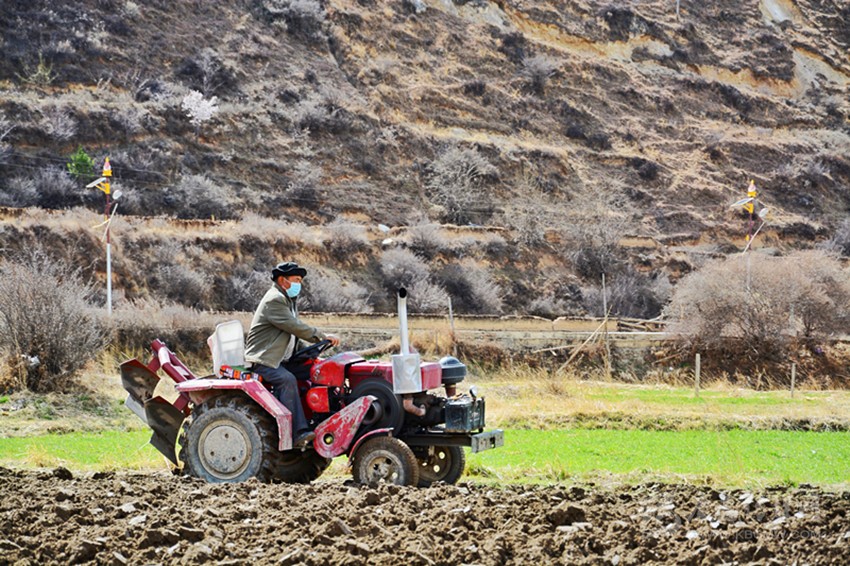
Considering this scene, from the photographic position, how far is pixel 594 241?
57625 millimetres

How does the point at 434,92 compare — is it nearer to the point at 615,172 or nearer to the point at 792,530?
the point at 615,172

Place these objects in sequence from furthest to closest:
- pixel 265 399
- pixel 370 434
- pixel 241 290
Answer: pixel 241 290 → pixel 265 399 → pixel 370 434

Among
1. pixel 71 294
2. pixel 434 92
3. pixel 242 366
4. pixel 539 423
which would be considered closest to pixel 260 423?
pixel 242 366

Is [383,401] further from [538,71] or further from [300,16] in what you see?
[538,71]

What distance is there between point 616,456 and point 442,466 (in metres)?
4.96

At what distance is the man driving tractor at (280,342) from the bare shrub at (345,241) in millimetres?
Result: 39825

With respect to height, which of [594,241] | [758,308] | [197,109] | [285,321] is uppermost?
[197,109]

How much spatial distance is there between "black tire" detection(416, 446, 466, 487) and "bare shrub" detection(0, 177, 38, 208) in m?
43.0

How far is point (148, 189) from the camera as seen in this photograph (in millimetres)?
54781

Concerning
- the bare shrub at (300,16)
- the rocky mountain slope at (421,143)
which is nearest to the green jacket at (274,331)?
the rocky mountain slope at (421,143)

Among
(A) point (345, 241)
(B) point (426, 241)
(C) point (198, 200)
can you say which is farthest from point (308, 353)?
(C) point (198, 200)

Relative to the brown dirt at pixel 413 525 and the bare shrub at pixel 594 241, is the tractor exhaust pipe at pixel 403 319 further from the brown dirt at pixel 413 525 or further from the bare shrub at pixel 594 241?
the bare shrub at pixel 594 241

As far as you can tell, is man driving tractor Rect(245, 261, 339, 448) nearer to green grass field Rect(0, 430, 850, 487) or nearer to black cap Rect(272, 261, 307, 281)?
black cap Rect(272, 261, 307, 281)

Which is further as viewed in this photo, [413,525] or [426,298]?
[426,298]
